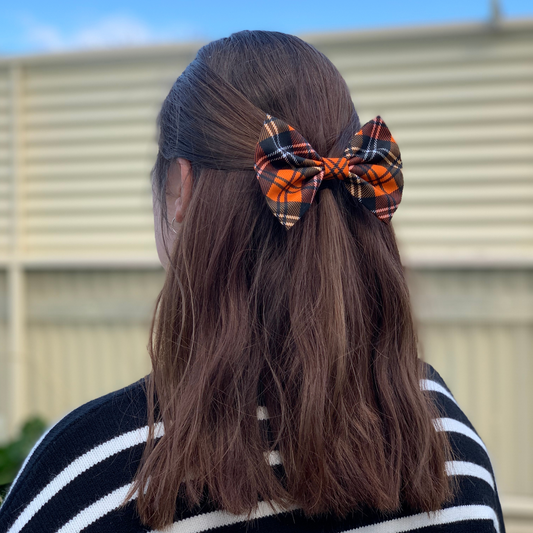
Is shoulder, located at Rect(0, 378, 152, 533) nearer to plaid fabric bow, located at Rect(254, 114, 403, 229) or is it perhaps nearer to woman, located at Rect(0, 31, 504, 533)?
woman, located at Rect(0, 31, 504, 533)

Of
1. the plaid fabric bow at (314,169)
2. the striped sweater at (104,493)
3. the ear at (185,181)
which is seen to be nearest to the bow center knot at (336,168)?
the plaid fabric bow at (314,169)

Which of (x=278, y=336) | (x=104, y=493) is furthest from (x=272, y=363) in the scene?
(x=104, y=493)

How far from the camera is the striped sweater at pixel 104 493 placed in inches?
38.8

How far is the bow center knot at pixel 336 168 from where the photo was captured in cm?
107

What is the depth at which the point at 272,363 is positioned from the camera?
1.05 meters

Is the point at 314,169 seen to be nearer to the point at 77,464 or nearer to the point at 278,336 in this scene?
the point at 278,336

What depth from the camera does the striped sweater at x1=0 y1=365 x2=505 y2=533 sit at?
985 millimetres

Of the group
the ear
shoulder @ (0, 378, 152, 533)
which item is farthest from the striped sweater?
the ear

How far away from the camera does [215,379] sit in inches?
39.8

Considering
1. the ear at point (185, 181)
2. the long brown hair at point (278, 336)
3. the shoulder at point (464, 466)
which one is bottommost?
the shoulder at point (464, 466)

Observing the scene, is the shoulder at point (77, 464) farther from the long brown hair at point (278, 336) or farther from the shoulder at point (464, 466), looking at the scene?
the shoulder at point (464, 466)

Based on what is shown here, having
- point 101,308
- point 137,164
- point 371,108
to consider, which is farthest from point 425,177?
point 101,308

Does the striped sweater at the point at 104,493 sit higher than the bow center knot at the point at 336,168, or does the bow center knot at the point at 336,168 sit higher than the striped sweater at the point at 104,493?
the bow center knot at the point at 336,168

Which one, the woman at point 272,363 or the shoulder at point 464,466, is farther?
the shoulder at point 464,466
